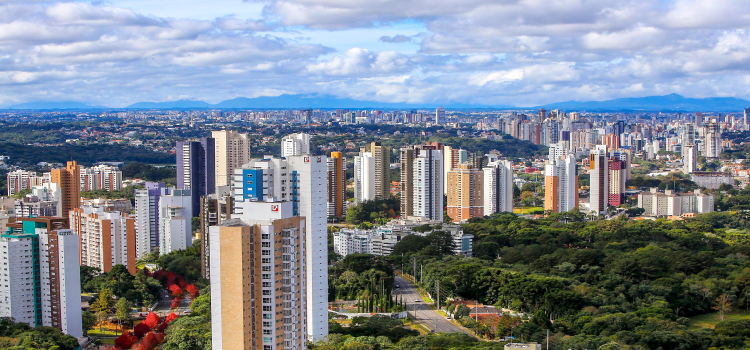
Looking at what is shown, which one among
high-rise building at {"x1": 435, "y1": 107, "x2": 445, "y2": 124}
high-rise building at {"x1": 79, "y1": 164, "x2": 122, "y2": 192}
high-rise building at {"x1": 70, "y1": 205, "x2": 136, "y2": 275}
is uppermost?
high-rise building at {"x1": 435, "y1": 107, "x2": 445, "y2": 124}

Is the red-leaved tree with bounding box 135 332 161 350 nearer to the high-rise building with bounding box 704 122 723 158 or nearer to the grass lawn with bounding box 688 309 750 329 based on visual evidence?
the grass lawn with bounding box 688 309 750 329

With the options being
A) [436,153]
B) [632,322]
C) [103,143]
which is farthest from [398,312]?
[103,143]

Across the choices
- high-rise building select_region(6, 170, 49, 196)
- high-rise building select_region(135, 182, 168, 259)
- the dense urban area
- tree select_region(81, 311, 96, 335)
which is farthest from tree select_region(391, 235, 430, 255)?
high-rise building select_region(6, 170, 49, 196)

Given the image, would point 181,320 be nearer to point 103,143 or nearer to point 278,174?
point 278,174

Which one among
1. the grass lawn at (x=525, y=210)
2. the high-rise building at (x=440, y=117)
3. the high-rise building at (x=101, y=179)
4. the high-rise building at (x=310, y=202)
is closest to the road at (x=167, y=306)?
the high-rise building at (x=310, y=202)

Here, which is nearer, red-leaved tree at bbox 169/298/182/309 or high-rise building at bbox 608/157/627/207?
red-leaved tree at bbox 169/298/182/309
